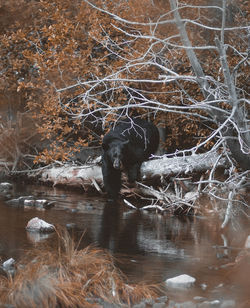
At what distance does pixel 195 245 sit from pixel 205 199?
203 centimetres

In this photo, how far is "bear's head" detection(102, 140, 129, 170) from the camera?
26.5ft

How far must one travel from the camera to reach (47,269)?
3.68 m

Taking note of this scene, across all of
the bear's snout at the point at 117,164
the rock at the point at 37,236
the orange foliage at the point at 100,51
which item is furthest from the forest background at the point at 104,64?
the rock at the point at 37,236

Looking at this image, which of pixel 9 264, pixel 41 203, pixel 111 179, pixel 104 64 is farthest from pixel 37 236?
pixel 104 64

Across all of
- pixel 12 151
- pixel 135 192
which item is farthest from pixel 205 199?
pixel 12 151

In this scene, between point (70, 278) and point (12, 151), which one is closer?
point (70, 278)

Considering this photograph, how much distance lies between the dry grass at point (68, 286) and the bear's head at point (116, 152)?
159 inches

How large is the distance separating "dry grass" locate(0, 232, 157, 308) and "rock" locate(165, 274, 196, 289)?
17 centimetres

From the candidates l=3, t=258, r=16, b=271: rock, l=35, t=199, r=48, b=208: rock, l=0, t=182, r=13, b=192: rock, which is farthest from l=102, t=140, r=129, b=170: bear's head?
l=3, t=258, r=16, b=271: rock

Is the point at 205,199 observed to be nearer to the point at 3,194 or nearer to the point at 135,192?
the point at 135,192

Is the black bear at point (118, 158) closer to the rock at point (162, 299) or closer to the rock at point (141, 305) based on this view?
the rock at point (162, 299)

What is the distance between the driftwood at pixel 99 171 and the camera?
290 inches

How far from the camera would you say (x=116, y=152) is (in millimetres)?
8148

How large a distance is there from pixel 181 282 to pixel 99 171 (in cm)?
501
